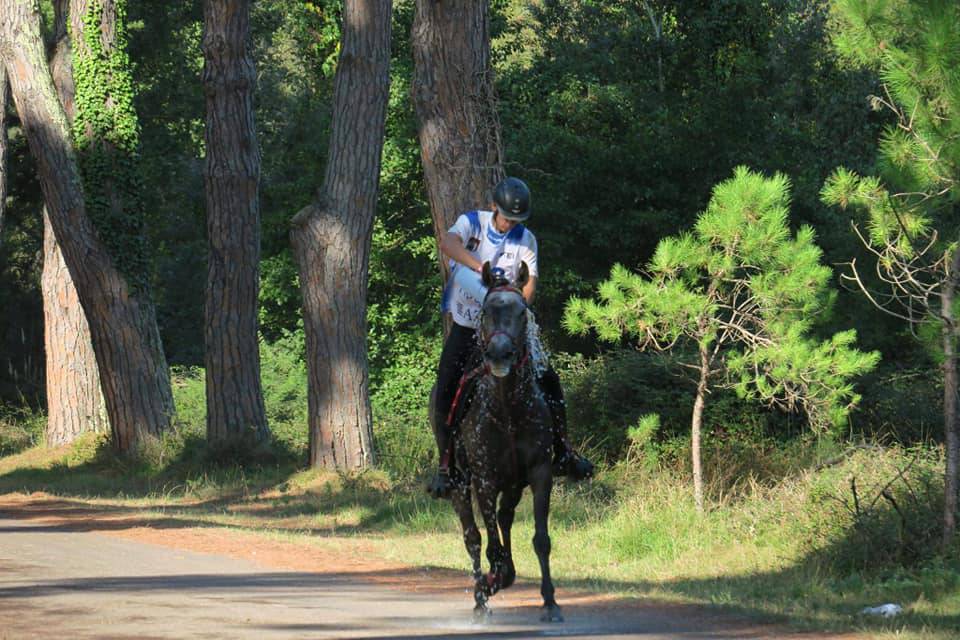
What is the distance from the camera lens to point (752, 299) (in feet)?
61.5

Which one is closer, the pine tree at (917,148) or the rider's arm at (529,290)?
the rider's arm at (529,290)

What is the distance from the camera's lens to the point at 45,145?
2772 cm

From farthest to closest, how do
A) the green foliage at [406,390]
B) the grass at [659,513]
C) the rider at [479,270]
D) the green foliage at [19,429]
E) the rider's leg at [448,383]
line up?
the green foliage at [19,429], the green foliage at [406,390], the grass at [659,513], the rider's leg at [448,383], the rider at [479,270]

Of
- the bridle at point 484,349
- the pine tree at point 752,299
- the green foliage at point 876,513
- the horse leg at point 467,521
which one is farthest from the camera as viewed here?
the pine tree at point 752,299

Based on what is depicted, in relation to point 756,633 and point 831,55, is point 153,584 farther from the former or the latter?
point 831,55

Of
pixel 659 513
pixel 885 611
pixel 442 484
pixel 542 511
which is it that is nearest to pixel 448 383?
pixel 442 484

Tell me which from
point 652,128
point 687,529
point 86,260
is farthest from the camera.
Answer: point 652,128

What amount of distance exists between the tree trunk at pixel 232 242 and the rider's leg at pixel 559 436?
1621cm

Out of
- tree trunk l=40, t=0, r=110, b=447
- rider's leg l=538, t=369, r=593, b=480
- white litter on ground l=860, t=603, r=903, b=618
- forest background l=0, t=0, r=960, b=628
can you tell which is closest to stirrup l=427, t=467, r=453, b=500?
rider's leg l=538, t=369, r=593, b=480

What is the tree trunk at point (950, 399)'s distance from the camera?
1322 centimetres

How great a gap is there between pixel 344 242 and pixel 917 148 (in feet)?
41.1

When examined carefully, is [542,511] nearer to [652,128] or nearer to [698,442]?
[698,442]

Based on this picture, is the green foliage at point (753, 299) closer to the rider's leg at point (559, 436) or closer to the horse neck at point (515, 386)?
the rider's leg at point (559, 436)

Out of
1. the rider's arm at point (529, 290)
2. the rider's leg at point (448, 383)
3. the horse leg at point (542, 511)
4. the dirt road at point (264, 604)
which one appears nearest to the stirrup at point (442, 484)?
the rider's leg at point (448, 383)
